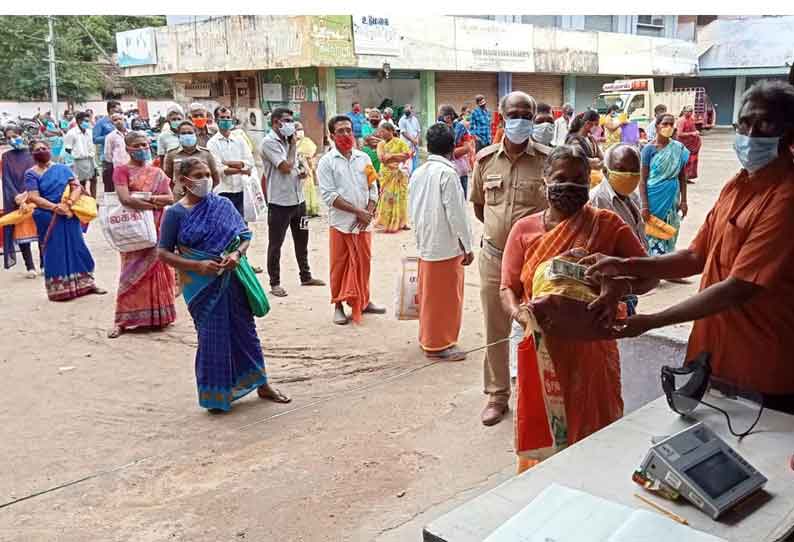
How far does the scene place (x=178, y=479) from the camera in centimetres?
370

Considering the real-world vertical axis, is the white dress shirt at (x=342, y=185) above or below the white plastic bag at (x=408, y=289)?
above

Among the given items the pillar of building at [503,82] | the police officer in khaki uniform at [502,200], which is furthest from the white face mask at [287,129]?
the pillar of building at [503,82]

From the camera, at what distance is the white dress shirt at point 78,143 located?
43.8 feet

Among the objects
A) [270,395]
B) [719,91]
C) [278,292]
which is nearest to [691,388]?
[270,395]

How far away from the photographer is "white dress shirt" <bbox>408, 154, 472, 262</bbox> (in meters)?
4.99

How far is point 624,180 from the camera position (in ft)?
13.9

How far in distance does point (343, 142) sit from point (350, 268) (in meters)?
1.15

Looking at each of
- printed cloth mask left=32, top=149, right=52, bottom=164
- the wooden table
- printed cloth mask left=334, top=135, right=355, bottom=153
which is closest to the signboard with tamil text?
printed cloth mask left=32, top=149, right=52, bottom=164

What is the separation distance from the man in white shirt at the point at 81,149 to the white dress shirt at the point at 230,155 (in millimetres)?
6944

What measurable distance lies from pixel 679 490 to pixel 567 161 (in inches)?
52.8

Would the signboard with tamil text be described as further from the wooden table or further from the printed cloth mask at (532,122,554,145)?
the wooden table

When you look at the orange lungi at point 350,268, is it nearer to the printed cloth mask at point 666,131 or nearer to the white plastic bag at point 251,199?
the white plastic bag at point 251,199

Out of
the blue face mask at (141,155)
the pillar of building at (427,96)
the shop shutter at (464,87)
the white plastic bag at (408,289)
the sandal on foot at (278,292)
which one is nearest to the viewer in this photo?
the white plastic bag at (408,289)

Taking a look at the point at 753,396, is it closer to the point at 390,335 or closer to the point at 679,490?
the point at 679,490
